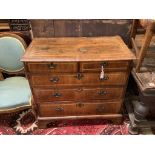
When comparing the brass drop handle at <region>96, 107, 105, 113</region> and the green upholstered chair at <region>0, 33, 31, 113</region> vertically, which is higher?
the green upholstered chair at <region>0, 33, 31, 113</region>

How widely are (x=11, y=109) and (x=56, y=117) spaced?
24.1 inches

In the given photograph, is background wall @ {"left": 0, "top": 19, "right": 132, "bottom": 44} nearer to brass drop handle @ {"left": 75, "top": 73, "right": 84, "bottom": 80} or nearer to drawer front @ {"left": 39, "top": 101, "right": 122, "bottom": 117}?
brass drop handle @ {"left": 75, "top": 73, "right": 84, "bottom": 80}

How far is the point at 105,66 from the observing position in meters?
1.86

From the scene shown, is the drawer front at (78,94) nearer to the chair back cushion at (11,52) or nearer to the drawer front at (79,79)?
the drawer front at (79,79)

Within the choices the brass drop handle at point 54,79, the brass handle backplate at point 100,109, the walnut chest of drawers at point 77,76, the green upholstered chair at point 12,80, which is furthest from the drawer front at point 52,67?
the brass handle backplate at point 100,109

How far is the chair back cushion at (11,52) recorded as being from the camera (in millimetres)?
2227

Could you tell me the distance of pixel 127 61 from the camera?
1.85m

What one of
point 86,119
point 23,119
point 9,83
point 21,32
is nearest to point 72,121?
point 86,119

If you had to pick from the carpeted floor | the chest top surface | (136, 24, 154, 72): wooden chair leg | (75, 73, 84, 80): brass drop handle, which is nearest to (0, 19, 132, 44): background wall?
the chest top surface

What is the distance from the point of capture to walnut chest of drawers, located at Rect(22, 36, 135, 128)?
183cm

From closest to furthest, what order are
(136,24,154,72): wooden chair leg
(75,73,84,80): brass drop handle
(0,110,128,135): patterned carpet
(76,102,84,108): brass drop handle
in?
(136,24,154,72): wooden chair leg → (75,73,84,80): brass drop handle → (76,102,84,108): brass drop handle → (0,110,128,135): patterned carpet

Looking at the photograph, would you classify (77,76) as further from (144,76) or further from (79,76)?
(144,76)

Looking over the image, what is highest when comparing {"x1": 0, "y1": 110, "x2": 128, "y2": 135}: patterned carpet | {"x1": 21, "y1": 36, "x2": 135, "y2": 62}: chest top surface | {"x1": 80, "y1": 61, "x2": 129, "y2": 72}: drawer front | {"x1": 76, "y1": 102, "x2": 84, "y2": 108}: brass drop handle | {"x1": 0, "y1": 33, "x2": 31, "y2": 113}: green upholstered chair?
{"x1": 21, "y1": 36, "x2": 135, "y2": 62}: chest top surface
